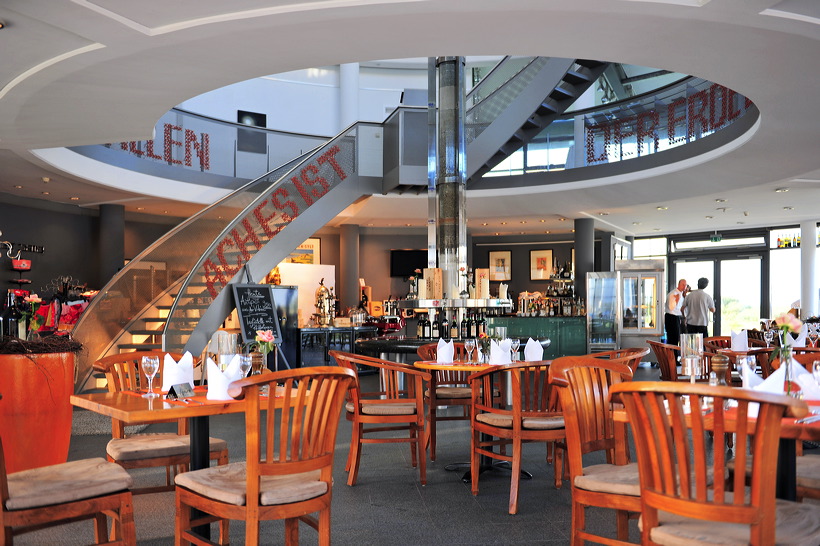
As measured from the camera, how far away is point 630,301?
14445 millimetres

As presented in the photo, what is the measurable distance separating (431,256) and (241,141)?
6.14 m

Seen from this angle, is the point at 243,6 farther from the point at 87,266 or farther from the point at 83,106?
the point at 87,266

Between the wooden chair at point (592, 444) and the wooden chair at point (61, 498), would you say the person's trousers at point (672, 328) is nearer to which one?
the wooden chair at point (592, 444)

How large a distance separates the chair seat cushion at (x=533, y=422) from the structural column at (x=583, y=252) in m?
10.7

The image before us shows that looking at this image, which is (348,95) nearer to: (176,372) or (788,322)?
(176,372)

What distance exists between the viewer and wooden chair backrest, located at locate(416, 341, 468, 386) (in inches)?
227

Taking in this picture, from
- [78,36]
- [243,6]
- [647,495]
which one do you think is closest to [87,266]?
[78,36]

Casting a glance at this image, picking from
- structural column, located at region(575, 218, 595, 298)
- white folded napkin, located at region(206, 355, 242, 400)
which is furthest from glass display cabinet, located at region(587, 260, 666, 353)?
white folded napkin, located at region(206, 355, 242, 400)

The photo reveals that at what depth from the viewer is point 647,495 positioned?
2.27 meters

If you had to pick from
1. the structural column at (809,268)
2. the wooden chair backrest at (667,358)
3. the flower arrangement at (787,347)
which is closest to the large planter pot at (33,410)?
the flower arrangement at (787,347)

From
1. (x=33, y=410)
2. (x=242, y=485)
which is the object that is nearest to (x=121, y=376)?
(x=33, y=410)

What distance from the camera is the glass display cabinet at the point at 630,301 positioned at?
14.3 m

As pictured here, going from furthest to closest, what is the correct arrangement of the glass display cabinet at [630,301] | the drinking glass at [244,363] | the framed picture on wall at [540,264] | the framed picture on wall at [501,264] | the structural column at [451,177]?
the framed picture on wall at [501,264]
the framed picture on wall at [540,264]
the glass display cabinet at [630,301]
the structural column at [451,177]
the drinking glass at [244,363]

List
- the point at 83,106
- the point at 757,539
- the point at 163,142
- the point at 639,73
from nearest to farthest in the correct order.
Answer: the point at 757,539 < the point at 83,106 < the point at 163,142 < the point at 639,73
